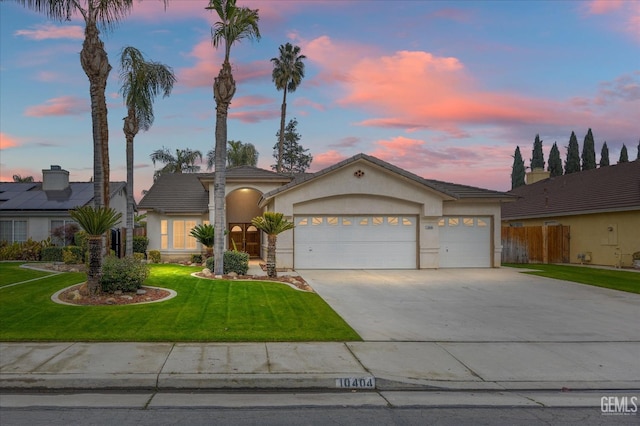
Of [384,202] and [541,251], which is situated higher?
[384,202]

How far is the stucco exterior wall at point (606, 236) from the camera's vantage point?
23.2 meters

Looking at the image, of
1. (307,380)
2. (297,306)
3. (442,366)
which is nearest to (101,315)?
(297,306)

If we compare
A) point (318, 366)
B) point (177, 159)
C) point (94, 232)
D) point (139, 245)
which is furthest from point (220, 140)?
point (177, 159)

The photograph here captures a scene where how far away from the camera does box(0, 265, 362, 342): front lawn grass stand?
27.2ft

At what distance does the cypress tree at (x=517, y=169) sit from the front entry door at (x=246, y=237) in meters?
41.5

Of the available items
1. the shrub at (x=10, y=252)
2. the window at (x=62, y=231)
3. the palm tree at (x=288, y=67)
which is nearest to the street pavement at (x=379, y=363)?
the window at (x=62, y=231)

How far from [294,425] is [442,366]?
3054 mm

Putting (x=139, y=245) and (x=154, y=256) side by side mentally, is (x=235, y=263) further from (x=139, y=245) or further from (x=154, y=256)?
(x=139, y=245)

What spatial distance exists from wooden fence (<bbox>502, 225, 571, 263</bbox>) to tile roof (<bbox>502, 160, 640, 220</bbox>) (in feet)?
4.79

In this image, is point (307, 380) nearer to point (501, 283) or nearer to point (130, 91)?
point (501, 283)

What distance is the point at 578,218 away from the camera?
2684 cm

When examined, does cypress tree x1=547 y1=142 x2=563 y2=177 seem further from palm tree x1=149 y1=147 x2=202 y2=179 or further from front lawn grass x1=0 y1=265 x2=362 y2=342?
front lawn grass x1=0 y1=265 x2=362 y2=342

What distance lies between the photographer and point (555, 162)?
54.4 m

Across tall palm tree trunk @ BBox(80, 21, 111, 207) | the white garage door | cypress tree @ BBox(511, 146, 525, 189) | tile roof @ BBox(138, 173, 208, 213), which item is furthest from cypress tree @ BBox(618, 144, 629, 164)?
tall palm tree trunk @ BBox(80, 21, 111, 207)
